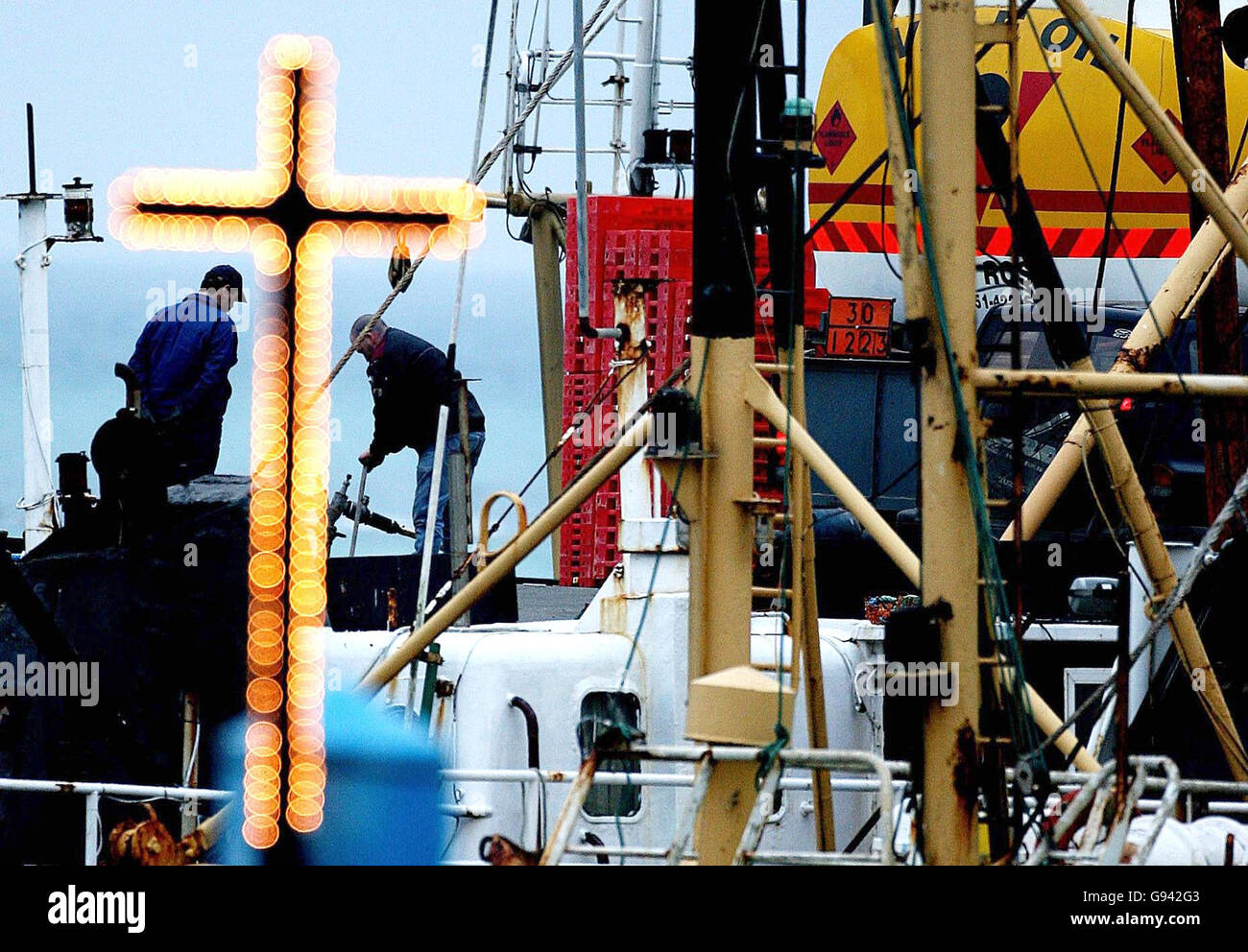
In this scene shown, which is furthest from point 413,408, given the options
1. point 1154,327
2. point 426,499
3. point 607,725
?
point 1154,327

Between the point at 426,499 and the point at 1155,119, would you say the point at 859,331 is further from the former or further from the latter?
the point at 1155,119

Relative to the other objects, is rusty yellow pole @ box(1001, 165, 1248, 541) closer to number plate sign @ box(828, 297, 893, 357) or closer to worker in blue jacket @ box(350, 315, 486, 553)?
worker in blue jacket @ box(350, 315, 486, 553)

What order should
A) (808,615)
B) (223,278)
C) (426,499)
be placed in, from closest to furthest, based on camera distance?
(808,615) < (223,278) < (426,499)

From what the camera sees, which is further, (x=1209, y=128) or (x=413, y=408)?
(x=1209, y=128)

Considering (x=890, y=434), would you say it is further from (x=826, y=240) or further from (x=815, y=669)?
(x=815, y=669)

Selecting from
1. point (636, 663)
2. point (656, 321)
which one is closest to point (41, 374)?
point (656, 321)

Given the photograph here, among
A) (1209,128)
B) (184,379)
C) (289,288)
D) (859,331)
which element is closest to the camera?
(289,288)

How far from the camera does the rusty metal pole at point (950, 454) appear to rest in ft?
25.2

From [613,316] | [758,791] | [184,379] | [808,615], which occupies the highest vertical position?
[613,316]

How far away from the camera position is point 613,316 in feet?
42.8

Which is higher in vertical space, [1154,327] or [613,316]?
[613,316]

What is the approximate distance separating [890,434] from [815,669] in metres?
7.60

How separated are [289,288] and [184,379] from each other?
→ 18.6 ft

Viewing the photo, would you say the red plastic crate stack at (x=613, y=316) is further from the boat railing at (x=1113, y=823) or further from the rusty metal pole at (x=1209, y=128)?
the boat railing at (x=1113, y=823)
